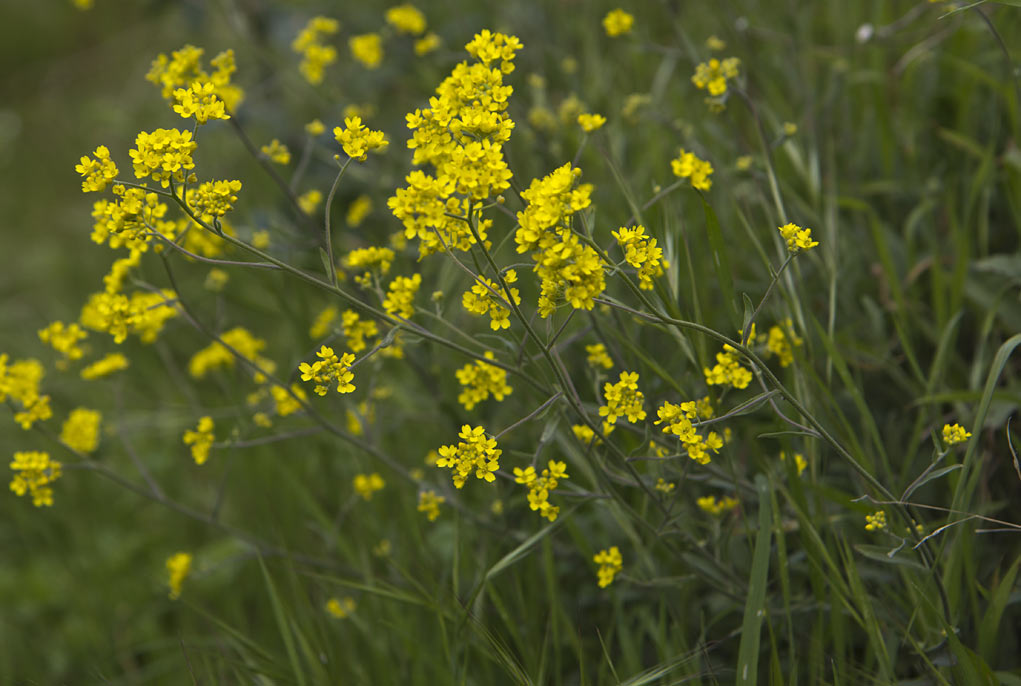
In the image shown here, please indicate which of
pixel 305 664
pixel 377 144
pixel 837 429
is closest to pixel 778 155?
pixel 837 429

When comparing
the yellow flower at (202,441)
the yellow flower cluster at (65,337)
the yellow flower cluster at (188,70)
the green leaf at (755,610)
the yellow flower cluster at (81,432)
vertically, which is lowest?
the green leaf at (755,610)

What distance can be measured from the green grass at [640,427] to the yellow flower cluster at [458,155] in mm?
117

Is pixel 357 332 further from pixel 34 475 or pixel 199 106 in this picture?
pixel 34 475

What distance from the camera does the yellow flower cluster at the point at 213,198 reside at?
1.52 metres

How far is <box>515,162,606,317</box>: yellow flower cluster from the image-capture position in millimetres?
1341

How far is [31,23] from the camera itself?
720cm

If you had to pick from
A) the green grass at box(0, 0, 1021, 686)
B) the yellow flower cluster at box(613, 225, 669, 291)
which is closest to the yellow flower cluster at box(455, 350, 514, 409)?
the green grass at box(0, 0, 1021, 686)

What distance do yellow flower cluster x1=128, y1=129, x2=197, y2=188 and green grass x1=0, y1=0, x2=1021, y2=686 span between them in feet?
1.80

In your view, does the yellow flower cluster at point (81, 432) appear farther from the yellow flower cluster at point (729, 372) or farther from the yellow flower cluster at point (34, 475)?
the yellow flower cluster at point (729, 372)

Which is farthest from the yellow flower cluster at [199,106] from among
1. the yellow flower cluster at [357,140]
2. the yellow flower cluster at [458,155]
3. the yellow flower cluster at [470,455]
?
the yellow flower cluster at [470,455]

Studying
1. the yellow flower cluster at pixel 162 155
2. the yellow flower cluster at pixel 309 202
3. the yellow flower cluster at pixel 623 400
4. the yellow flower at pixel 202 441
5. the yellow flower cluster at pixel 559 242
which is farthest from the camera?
the yellow flower cluster at pixel 309 202

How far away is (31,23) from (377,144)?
24.4ft

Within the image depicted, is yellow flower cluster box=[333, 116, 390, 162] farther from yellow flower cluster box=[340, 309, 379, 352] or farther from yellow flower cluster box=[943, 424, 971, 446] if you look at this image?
yellow flower cluster box=[943, 424, 971, 446]

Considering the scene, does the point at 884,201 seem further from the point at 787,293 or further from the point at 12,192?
the point at 12,192
